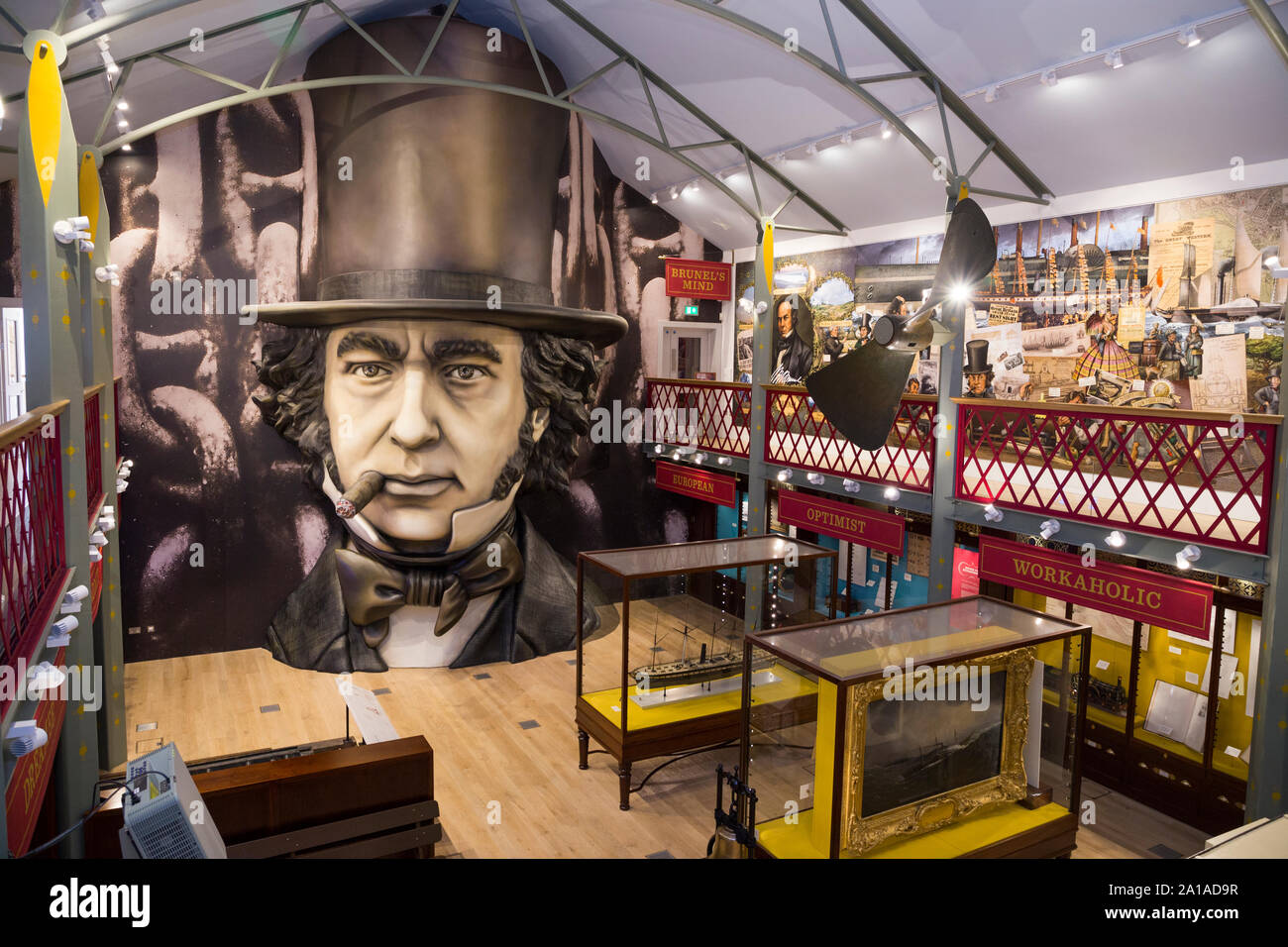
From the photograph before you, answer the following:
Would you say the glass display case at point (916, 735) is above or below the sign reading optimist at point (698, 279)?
below

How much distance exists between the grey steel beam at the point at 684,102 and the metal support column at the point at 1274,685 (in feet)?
23.4

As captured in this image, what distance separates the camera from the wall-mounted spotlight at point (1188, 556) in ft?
22.0

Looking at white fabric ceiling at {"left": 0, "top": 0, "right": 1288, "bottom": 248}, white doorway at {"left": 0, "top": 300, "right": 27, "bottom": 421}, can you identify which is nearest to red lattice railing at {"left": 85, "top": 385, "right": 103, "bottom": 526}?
white doorway at {"left": 0, "top": 300, "right": 27, "bottom": 421}

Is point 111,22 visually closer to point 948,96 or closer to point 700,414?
point 948,96

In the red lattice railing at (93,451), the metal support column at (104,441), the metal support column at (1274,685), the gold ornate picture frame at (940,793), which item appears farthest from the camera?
the metal support column at (104,441)

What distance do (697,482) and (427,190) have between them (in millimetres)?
5610

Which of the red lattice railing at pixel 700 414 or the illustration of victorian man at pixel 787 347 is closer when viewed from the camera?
the red lattice railing at pixel 700 414

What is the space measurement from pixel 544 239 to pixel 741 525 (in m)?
5.42

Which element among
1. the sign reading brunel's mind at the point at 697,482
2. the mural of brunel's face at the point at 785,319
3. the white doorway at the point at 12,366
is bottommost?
the sign reading brunel's mind at the point at 697,482

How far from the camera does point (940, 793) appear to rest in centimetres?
604

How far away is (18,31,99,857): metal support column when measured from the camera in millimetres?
4949

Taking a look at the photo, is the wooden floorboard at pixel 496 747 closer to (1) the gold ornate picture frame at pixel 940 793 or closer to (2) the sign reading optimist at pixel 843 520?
(1) the gold ornate picture frame at pixel 940 793

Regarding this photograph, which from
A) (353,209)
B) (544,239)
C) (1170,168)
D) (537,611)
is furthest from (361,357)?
(1170,168)

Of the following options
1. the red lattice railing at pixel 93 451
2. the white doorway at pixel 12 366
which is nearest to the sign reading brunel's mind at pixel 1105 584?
the red lattice railing at pixel 93 451
